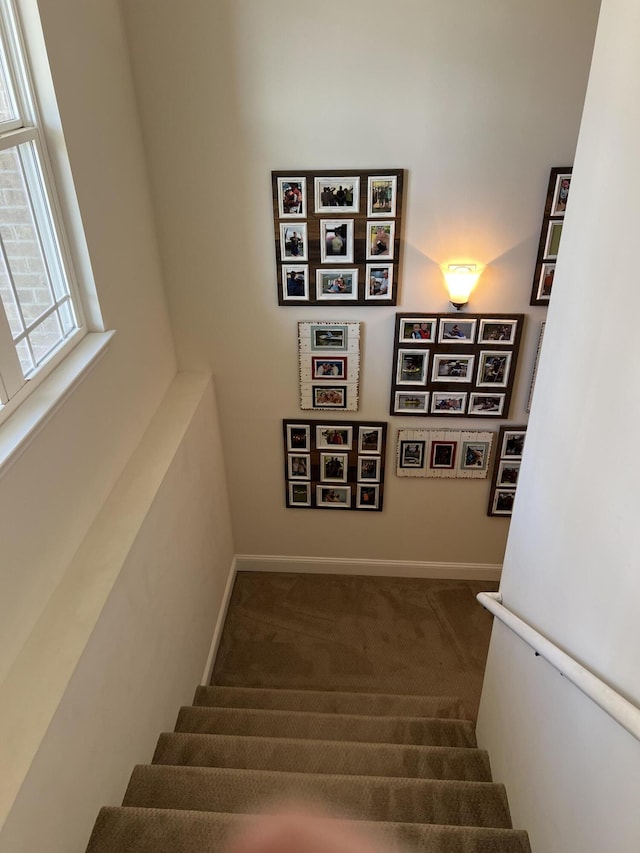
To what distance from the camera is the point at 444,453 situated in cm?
419

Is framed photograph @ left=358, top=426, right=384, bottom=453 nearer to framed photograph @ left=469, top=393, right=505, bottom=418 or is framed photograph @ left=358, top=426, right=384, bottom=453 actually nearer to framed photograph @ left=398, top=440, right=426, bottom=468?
framed photograph @ left=398, top=440, right=426, bottom=468

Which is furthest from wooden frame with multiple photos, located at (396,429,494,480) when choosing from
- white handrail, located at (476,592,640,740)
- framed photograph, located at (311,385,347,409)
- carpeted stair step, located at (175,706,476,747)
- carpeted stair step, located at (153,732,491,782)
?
white handrail, located at (476,592,640,740)

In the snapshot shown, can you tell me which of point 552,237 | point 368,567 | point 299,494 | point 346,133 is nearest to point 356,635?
point 368,567

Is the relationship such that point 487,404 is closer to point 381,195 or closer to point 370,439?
point 370,439

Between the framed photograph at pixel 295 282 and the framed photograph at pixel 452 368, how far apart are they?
87 centimetres

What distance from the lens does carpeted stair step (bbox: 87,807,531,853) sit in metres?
2.14

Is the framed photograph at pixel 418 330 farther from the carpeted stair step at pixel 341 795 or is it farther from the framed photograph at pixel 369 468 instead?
the carpeted stair step at pixel 341 795

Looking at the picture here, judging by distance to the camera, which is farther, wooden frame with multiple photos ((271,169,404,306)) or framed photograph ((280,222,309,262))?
framed photograph ((280,222,309,262))

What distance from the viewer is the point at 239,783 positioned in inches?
97.7

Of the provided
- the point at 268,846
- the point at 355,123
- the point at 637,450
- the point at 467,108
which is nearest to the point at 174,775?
the point at 268,846

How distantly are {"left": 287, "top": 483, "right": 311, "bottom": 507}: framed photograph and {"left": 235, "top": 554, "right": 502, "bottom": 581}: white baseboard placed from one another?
1.62 feet

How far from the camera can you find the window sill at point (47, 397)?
2045mm

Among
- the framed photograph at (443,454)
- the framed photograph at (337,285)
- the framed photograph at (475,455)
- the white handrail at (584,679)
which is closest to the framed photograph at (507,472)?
the framed photograph at (475,455)

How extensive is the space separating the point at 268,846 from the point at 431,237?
2.91 metres
